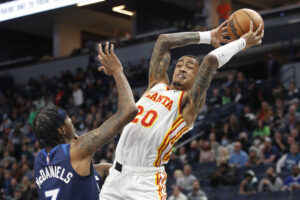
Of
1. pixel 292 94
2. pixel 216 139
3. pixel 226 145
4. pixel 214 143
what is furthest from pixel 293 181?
pixel 292 94

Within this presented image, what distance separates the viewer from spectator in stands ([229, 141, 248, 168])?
39.5ft

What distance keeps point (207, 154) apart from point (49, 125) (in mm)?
9307

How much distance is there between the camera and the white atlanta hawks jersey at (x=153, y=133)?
5098 millimetres

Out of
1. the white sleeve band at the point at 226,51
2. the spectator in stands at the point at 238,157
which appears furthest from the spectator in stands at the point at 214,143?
the white sleeve band at the point at 226,51

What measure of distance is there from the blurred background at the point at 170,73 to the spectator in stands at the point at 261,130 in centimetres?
2

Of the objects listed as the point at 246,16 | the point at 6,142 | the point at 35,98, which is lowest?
the point at 6,142

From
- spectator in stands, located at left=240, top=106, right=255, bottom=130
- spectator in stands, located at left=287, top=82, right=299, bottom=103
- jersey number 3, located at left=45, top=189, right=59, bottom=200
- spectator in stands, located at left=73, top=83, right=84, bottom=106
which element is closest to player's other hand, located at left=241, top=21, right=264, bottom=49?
jersey number 3, located at left=45, top=189, right=59, bottom=200

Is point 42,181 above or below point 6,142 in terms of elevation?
above

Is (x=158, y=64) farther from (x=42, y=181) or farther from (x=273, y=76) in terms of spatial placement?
(x=273, y=76)

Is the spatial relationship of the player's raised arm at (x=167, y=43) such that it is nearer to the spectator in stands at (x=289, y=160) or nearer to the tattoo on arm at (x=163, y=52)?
the tattoo on arm at (x=163, y=52)

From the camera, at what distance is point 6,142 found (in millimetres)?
19422

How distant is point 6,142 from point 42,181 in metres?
16.0

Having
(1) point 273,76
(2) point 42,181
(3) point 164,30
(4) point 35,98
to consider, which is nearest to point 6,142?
(4) point 35,98

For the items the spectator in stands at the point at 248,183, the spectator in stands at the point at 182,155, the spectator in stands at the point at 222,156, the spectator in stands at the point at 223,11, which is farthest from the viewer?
the spectator in stands at the point at 223,11
